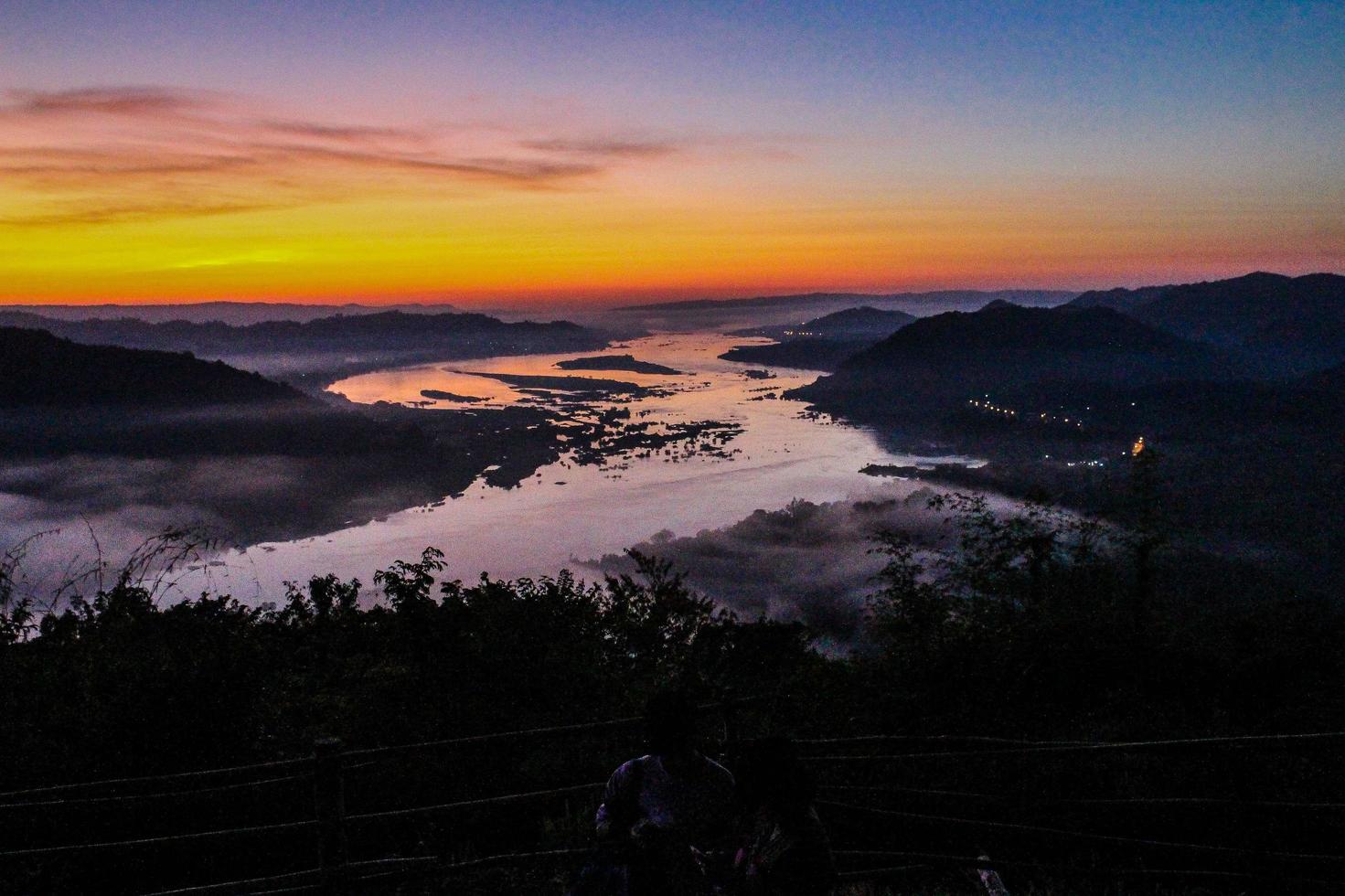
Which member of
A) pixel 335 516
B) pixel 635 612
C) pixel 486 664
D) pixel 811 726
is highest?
pixel 811 726

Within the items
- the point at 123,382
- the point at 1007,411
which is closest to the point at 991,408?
the point at 1007,411

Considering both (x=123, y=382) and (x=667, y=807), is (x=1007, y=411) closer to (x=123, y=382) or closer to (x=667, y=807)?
(x=667, y=807)

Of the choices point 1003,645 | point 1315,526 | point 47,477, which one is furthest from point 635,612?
point 47,477

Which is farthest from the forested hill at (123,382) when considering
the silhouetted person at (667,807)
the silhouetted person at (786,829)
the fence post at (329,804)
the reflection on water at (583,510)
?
the silhouetted person at (786,829)

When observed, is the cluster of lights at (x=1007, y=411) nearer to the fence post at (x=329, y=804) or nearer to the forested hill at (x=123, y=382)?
the forested hill at (x=123, y=382)

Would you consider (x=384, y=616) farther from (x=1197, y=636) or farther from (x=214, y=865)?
(x=1197, y=636)

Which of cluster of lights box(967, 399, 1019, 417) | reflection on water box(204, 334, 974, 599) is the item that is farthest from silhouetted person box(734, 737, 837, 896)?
cluster of lights box(967, 399, 1019, 417)

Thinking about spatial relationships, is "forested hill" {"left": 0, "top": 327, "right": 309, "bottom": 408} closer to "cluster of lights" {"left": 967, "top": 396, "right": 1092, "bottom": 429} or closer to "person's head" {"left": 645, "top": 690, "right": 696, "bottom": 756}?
"cluster of lights" {"left": 967, "top": 396, "right": 1092, "bottom": 429}
